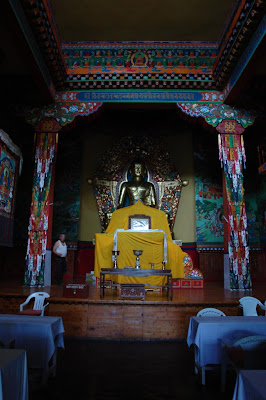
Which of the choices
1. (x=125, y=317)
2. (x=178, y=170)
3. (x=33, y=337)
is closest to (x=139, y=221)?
(x=178, y=170)

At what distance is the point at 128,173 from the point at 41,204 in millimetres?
3839

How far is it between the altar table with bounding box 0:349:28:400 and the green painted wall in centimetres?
781

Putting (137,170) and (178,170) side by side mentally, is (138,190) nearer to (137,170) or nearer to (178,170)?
(137,170)

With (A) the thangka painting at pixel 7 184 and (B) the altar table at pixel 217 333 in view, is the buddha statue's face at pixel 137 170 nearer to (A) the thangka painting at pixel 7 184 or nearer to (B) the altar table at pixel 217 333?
(A) the thangka painting at pixel 7 184

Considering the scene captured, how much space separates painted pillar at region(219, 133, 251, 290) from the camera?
6.88m

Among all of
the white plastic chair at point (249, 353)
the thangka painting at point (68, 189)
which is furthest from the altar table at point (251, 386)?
the thangka painting at point (68, 189)

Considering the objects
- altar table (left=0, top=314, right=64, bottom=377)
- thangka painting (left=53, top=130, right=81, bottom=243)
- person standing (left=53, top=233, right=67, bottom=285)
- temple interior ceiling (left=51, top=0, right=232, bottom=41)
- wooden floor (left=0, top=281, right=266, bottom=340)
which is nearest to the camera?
altar table (left=0, top=314, right=64, bottom=377)

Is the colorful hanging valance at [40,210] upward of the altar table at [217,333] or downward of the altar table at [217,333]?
upward

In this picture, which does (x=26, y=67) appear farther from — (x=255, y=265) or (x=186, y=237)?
(x=255, y=265)

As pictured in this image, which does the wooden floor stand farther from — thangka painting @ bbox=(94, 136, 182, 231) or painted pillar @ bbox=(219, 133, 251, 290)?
thangka painting @ bbox=(94, 136, 182, 231)

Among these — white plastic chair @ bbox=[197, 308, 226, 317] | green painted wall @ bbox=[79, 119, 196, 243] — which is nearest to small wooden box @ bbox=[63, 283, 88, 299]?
white plastic chair @ bbox=[197, 308, 226, 317]

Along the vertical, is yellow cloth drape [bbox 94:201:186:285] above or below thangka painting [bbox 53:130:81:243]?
below

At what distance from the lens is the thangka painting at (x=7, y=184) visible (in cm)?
650

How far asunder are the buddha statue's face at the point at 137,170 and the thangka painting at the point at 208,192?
1735mm
